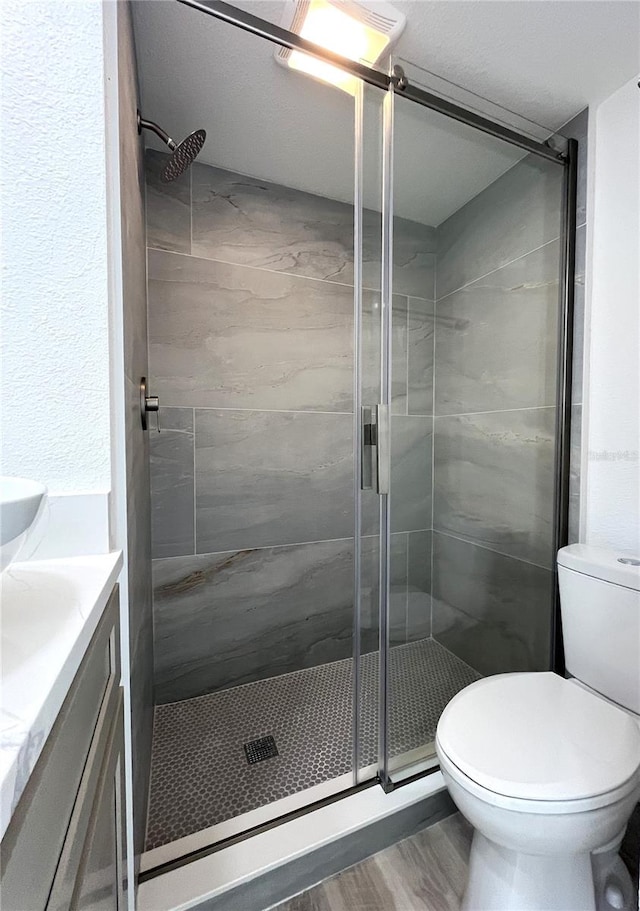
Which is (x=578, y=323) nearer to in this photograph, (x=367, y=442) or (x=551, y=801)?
(x=367, y=442)

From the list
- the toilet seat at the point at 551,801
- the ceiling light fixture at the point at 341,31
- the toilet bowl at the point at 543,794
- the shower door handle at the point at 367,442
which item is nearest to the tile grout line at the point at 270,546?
the shower door handle at the point at 367,442

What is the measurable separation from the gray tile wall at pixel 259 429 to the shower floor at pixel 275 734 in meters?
0.11

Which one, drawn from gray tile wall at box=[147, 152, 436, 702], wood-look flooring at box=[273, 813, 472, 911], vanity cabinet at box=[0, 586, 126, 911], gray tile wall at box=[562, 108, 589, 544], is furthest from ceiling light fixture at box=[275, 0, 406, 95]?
wood-look flooring at box=[273, 813, 472, 911]

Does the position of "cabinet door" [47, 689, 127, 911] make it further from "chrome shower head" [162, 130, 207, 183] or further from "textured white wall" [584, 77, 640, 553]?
"textured white wall" [584, 77, 640, 553]

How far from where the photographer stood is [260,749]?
1307 millimetres

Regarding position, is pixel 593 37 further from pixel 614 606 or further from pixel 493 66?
pixel 614 606

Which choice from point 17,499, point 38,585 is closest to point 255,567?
point 38,585

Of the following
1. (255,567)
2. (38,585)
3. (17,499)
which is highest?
(17,499)

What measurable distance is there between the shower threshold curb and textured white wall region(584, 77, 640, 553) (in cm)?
100

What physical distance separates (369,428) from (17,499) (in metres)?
0.91

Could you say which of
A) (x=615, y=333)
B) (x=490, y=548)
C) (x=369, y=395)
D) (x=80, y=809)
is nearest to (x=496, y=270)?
(x=615, y=333)

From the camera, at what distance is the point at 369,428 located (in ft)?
3.76

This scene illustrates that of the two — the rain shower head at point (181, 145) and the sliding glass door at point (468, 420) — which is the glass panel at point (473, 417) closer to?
the sliding glass door at point (468, 420)

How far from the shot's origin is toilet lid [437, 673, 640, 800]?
750 mm
